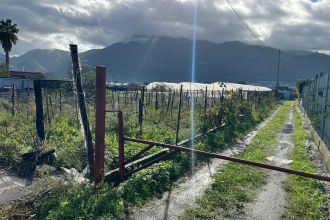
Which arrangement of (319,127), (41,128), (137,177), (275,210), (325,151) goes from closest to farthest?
(275,210) → (137,177) → (41,128) → (325,151) → (319,127)

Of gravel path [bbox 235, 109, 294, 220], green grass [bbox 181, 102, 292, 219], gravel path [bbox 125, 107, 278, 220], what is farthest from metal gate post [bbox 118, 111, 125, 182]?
gravel path [bbox 235, 109, 294, 220]

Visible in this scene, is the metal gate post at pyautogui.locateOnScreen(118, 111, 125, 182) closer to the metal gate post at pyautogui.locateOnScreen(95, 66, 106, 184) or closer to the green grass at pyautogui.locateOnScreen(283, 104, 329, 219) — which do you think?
the metal gate post at pyautogui.locateOnScreen(95, 66, 106, 184)

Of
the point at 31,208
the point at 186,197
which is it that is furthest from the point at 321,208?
the point at 31,208

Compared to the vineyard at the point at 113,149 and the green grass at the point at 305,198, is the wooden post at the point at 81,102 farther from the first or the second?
the green grass at the point at 305,198

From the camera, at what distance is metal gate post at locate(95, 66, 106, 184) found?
5.41m

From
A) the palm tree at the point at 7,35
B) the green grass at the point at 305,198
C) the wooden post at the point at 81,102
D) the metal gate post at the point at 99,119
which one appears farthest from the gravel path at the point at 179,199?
the palm tree at the point at 7,35

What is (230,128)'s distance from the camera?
1398 centimetres

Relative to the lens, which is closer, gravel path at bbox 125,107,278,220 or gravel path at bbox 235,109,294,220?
gravel path at bbox 125,107,278,220

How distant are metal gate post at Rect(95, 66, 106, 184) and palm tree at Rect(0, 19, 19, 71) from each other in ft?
141

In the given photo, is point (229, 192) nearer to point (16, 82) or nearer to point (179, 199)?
point (179, 199)

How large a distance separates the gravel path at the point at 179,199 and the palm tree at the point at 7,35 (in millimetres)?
42346

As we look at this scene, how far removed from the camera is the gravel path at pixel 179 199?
528cm

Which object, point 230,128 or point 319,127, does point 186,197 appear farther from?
point 319,127

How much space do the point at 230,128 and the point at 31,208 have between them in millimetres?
10074
